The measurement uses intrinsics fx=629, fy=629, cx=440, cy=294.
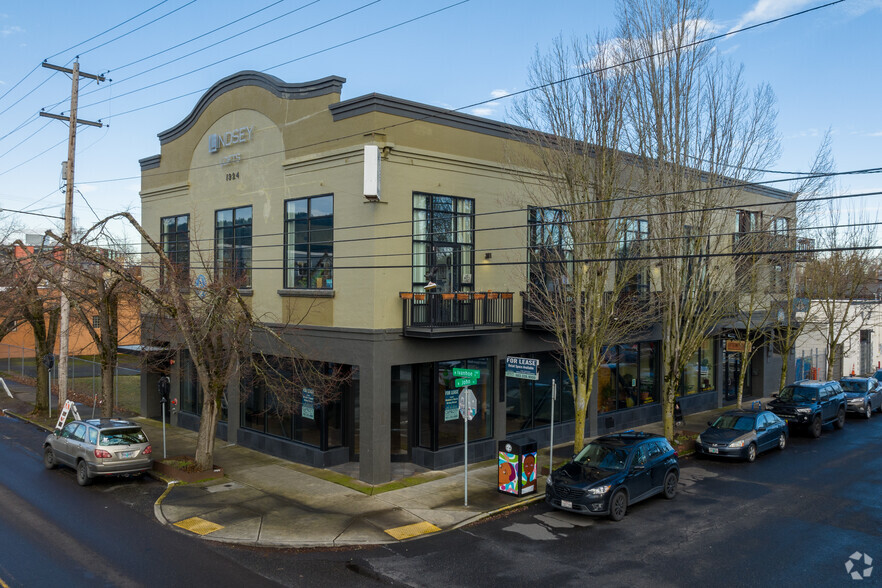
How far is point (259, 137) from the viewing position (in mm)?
20844

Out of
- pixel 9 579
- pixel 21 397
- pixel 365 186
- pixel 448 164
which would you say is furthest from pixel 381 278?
pixel 21 397

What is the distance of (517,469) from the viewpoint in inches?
612

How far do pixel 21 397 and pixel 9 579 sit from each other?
26227 mm

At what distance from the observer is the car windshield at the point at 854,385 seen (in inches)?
1130

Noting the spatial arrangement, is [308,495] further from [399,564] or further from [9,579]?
[9,579]

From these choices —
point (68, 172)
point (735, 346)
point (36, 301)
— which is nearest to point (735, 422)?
point (735, 346)

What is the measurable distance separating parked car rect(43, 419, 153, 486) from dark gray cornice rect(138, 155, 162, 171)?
12.5 m

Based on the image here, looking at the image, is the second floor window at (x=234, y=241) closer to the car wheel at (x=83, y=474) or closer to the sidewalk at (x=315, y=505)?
the sidewalk at (x=315, y=505)

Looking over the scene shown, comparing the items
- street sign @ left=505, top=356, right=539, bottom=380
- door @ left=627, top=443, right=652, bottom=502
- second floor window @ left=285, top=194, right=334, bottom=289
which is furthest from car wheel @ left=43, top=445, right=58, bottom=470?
door @ left=627, top=443, right=652, bottom=502

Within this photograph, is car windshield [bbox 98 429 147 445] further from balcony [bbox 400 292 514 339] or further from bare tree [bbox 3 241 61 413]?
balcony [bbox 400 292 514 339]

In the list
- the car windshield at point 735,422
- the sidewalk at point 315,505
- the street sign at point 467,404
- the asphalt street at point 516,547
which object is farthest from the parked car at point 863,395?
the street sign at point 467,404

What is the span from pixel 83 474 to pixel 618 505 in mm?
13470

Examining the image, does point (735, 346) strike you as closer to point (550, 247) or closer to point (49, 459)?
point (550, 247)

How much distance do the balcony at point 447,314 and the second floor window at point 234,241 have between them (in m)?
6.49
